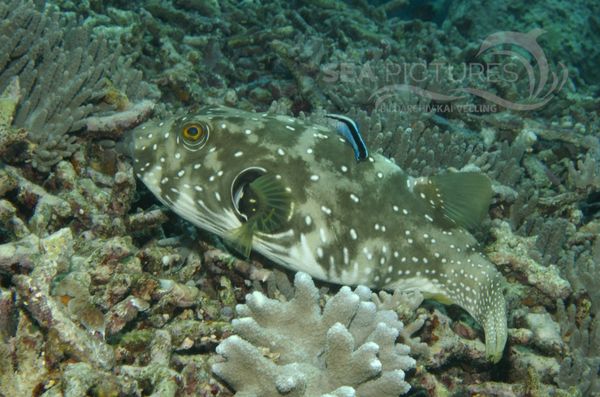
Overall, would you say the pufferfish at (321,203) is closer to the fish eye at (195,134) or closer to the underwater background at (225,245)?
the fish eye at (195,134)

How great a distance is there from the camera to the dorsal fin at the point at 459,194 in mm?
4645

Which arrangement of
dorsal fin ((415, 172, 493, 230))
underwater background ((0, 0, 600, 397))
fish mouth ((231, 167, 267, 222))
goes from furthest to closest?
dorsal fin ((415, 172, 493, 230))
fish mouth ((231, 167, 267, 222))
underwater background ((0, 0, 600, 397))

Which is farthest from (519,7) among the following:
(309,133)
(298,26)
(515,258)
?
(309,133)

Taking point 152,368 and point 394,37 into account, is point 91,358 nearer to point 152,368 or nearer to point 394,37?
point 152,368

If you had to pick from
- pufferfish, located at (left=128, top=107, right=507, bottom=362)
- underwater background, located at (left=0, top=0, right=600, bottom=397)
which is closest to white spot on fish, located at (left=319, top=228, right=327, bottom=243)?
pufferfish, located at (left=128, top=107, right=507, bottom=362)

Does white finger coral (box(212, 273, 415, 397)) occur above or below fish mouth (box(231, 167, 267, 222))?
below

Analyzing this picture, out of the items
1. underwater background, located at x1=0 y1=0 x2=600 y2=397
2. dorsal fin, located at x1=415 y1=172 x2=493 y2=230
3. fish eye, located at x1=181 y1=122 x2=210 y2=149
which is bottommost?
underwater background, located at x1=0 y1=0 x2=600 y2=397

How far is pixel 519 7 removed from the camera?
16.9m

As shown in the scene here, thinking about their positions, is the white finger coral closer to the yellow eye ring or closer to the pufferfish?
the pufferfish

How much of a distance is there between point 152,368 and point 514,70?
38.6 feet

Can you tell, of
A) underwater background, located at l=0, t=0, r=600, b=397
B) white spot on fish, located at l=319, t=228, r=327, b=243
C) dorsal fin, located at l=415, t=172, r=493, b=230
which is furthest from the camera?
dorsal fin, located at l=415, t=172, r=493, b=230

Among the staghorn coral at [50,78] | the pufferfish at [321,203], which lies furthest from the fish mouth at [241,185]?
the staghorn coral at [50,78]

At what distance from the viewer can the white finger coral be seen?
3.18 meters

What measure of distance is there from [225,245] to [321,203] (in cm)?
112
